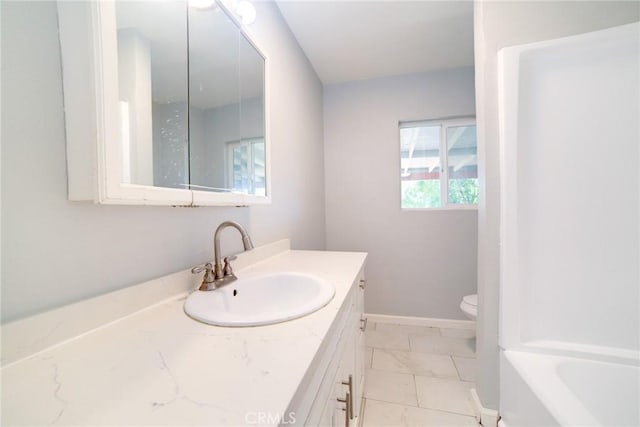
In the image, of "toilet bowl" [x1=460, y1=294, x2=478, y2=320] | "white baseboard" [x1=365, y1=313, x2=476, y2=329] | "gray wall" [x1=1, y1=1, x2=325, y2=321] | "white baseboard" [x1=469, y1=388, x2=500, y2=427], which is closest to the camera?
"gray wall" [x1=1, y1=1, x2=325, y2=321]

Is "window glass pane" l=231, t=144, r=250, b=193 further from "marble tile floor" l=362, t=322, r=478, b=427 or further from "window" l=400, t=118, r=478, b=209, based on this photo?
"window" l=400, t=118, r=478, b=209

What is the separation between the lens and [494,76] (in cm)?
124

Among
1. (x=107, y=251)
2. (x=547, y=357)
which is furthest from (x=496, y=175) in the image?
(x=107, y=251)

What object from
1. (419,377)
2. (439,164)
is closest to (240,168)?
(419,377)

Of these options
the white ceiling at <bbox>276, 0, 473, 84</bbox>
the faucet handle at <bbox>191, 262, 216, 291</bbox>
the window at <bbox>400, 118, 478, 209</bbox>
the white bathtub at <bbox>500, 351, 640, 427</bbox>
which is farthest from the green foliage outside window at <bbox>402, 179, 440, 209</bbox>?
the faucet handle at <bbox>191, 262, 216, 291</bbox>

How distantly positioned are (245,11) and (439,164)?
204 cm

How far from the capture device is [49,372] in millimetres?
451

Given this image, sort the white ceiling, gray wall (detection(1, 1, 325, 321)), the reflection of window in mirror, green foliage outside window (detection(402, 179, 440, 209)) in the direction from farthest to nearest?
green foliage outside window (detection(402, 179, 440, 209)), the white ceiling, the reflection of window in mirror, gray wall (detection(1, 1, 325, 321))

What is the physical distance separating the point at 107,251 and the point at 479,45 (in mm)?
1860

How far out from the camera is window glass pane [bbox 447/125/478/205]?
7.63ft

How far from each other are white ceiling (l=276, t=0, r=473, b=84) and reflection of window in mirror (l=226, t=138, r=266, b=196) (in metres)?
1.09

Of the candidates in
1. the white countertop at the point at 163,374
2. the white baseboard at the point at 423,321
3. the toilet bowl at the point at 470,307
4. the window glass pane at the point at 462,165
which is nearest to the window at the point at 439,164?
the window glass pane at the point at 462,165

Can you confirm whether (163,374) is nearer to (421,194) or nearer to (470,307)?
(470,307)

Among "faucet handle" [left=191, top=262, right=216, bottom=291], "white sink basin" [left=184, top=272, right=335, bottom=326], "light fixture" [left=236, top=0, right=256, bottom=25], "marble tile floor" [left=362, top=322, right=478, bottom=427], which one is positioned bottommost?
"marble tile floor" [left=362, top=322, right=478, bottom=427]
